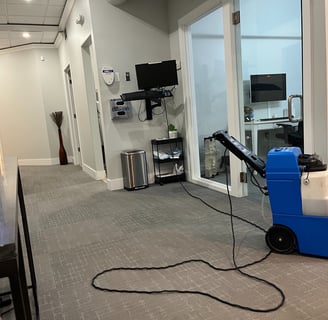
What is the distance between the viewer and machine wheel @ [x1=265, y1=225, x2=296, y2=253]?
2176 mm

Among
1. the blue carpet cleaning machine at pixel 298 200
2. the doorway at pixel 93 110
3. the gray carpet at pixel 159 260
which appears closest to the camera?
the gray carpet at pixel 159 260

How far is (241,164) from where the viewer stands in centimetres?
362

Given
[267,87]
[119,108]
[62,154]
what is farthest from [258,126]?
[62,154]

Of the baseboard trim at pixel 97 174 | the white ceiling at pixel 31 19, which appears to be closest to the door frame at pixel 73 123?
the white ceiling at pixel 31 19

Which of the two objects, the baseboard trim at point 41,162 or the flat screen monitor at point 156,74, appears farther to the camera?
the baseboard trim at point 41,162

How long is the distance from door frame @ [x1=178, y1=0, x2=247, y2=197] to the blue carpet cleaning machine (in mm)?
1476

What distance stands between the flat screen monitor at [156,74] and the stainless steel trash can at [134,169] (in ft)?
3.12

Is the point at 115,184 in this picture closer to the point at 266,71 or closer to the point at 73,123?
the point at 266,71

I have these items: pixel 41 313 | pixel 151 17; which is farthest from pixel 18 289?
pixel 151 17

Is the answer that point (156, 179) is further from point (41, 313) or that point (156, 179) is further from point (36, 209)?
point (41, 313)

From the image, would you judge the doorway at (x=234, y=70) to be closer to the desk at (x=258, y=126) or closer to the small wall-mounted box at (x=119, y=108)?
the desk at (x=258, y=126)

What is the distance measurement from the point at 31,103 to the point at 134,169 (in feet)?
15.7

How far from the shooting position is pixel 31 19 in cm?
594

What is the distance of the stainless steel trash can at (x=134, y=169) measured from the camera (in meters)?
4.50
